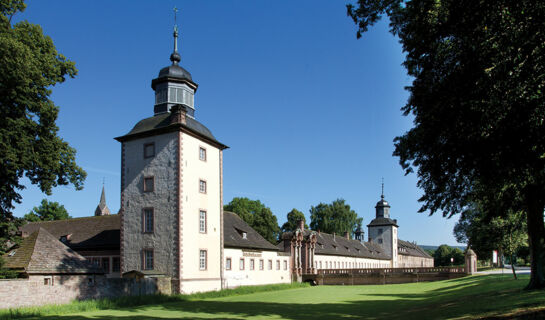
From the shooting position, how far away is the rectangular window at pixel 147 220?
3062cm

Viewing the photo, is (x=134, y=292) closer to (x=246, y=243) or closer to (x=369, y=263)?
(x=246, y=243)

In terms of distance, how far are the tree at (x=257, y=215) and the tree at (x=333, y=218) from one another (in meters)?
19.6

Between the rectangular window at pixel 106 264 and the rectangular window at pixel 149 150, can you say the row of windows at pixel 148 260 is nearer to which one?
the rectangular window at pixel 106 264

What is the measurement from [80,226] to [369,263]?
56.8 meters

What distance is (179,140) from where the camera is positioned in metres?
30.2

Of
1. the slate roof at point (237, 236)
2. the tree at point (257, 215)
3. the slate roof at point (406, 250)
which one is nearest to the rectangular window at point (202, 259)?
the slate roof at point (237, 236)

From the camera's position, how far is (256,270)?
39312mm

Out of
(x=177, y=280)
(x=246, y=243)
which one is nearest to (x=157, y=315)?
(x=177, y=280)

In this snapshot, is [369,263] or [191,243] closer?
[191,243]

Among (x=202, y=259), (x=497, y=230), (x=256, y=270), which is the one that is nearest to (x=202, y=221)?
(x=202, y=259)

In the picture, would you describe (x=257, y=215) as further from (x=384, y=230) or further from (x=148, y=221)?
(x=148, y=221)

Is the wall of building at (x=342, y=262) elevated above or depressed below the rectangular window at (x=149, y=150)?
Result: below

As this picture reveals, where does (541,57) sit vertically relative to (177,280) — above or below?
above

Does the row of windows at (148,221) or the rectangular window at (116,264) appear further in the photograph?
the rectangular window at (116,264)
